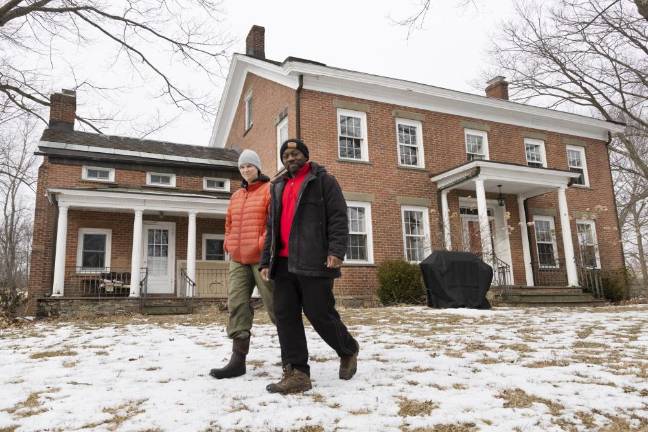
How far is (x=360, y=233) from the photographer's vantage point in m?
14.2

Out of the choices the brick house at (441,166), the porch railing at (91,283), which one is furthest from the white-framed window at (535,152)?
the porch railing at (91,283)

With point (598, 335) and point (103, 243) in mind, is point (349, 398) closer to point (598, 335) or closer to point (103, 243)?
point (598, 335)

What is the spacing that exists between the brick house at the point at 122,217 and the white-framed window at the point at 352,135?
3.89m

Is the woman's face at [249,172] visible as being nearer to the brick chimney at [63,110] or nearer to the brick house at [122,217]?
the brick house at [122,217]

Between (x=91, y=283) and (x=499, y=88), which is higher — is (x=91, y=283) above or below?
below

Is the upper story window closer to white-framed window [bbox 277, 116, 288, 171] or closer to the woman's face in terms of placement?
white-framed window [bbox 277, 116, 288, 171]

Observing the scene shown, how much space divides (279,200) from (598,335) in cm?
485

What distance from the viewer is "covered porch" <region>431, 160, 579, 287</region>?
46.4 ft

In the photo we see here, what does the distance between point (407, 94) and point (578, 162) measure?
7.58m

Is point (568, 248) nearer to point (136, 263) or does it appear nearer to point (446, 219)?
point (446, 219)

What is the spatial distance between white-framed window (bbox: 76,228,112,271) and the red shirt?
13.0m

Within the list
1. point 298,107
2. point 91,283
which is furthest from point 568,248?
point 91,283

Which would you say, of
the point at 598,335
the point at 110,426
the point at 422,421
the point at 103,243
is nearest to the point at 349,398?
the point at 422,421

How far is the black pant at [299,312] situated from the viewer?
3561 millimetres
